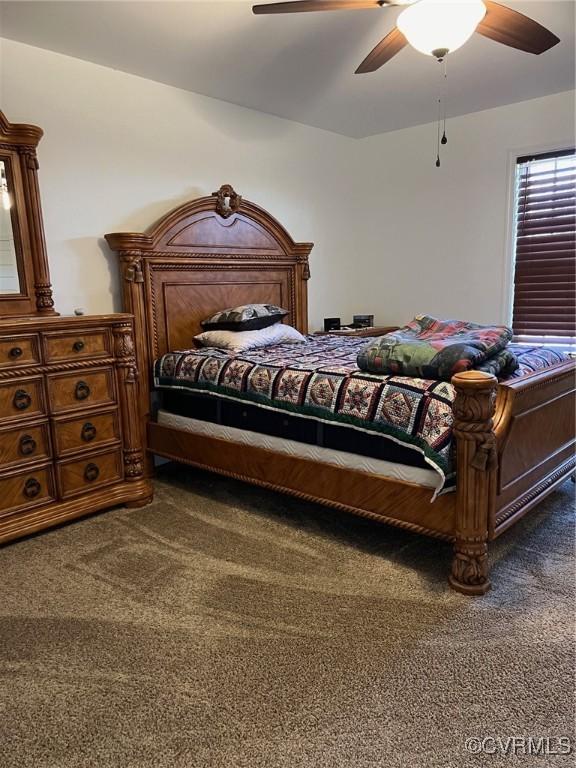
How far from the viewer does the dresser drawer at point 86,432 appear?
2.66 metres

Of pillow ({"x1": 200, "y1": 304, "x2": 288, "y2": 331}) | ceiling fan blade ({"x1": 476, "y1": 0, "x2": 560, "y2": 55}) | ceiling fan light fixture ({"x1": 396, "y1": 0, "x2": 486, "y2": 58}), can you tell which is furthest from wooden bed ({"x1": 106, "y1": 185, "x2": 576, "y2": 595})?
ceiling fan blade ({"x1": 476, "y1": 0, "x2": 560, "y2": 55})

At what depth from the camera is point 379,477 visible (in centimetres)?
223

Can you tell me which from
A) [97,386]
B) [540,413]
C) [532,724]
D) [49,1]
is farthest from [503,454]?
[49,1]

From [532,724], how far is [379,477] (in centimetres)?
99

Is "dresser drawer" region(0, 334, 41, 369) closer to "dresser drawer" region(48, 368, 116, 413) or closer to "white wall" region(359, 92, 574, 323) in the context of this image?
"dresser drawer" region(48, 368, 116, 413)

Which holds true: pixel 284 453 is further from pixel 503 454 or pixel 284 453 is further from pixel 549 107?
pixel 549 107

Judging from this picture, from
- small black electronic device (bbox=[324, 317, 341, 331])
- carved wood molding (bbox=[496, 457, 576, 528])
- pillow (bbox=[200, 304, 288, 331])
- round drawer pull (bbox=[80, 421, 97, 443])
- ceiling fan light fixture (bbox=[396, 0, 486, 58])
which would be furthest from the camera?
small black electronic device (bbox=[324, 317, 341, 331])

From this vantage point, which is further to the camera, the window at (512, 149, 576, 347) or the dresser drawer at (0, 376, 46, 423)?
the window at (512, 149, 576, 347)

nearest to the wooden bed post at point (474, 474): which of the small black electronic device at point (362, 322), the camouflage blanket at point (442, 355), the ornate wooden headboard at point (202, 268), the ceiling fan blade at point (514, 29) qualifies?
the camouflage blanket at point (442, 355)

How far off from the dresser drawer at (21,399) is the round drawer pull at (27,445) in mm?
99

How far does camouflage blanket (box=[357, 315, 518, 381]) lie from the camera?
212 centimetres

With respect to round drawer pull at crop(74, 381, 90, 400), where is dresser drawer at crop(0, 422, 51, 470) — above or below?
below

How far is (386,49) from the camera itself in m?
2.39

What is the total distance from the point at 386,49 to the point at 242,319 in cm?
166
